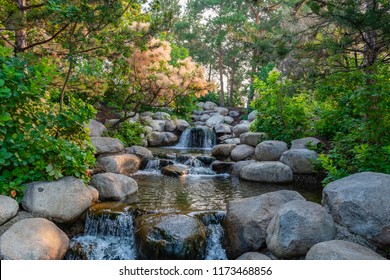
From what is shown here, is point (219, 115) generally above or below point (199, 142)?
above

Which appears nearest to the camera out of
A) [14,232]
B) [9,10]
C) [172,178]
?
[14,232]

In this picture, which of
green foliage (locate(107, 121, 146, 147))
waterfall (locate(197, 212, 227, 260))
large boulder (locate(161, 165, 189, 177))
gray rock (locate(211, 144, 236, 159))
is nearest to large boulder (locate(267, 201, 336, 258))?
waterfall (locate(197, 212, 227, 260))

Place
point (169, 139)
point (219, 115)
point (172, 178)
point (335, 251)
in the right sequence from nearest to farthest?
1. point (335, 251)
2. point (172, 178)
3. point (169, 139)
4. point (219, 115)

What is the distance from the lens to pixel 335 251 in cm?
305

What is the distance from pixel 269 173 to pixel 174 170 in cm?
276

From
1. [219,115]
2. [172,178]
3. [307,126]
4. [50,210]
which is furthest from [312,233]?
[219,115]

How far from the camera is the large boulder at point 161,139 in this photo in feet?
48.1

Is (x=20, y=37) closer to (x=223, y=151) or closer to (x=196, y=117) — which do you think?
(x=223, y=151)

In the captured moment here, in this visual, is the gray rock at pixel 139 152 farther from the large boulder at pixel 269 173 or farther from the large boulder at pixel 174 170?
the large boulder at pixel 269 173

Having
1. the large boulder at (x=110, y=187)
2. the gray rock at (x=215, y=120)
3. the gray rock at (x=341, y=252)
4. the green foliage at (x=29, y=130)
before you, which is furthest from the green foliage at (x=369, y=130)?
the gray rock at (x=215, y=120)

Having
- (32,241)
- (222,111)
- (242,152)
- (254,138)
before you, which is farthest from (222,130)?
(32,241)

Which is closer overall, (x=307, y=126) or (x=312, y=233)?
(x=312, y=233)

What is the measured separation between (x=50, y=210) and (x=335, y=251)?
3.70m
